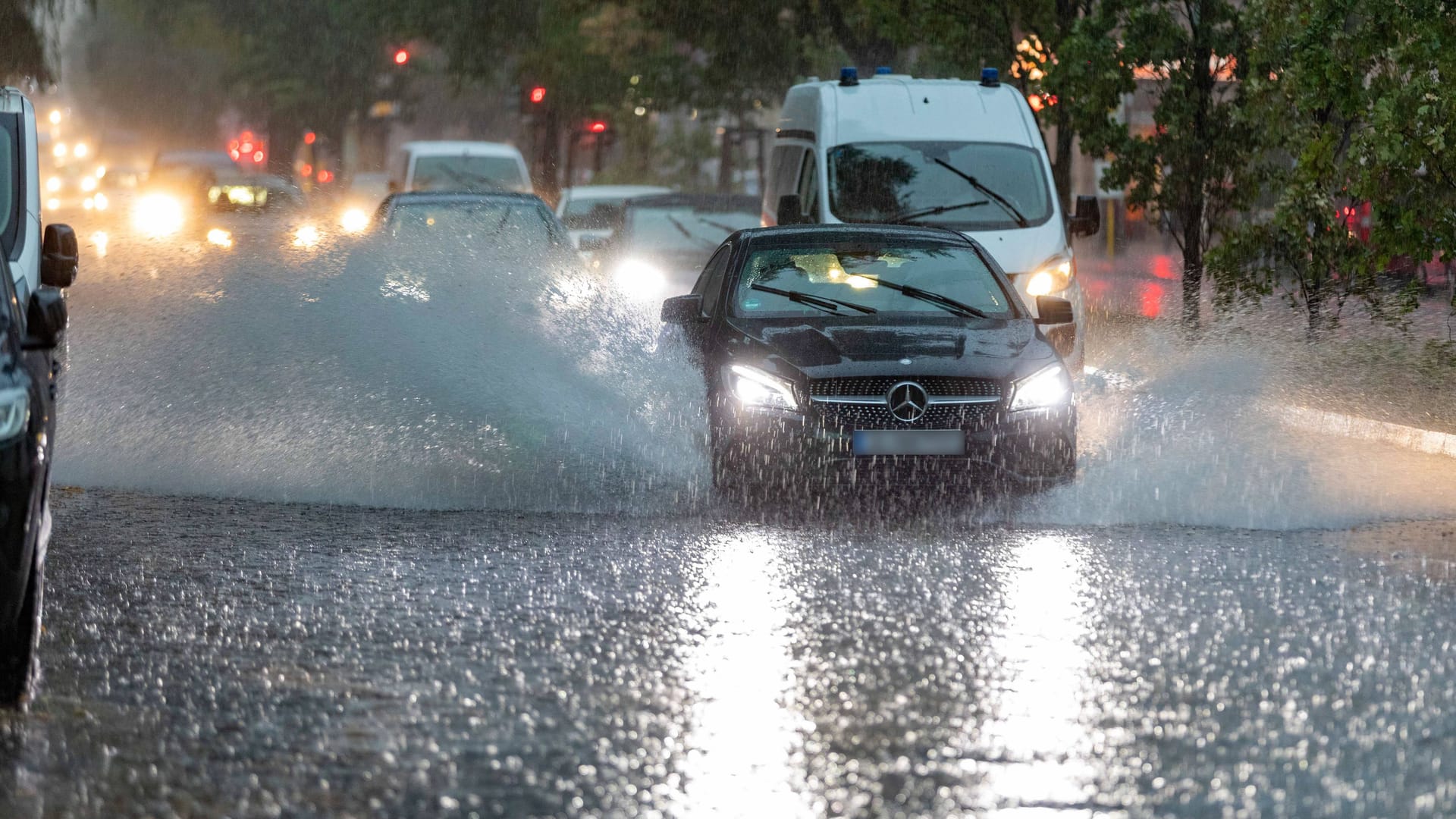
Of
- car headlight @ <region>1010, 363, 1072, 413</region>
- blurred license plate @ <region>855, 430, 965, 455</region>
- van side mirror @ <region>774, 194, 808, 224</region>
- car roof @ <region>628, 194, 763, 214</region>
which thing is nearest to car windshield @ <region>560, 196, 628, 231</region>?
car roof @ <region>628, 194, 763, 214</region>

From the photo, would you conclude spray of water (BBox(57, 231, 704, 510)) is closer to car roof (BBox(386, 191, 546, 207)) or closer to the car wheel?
car roof (BBox(386, 191, 546, 207))

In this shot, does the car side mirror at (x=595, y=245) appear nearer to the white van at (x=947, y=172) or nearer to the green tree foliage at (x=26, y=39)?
the white van at (x=947, y=172)

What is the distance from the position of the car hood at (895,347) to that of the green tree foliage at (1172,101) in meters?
8.34

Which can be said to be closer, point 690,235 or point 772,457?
point 772,457

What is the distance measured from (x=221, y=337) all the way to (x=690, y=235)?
6.24 meters

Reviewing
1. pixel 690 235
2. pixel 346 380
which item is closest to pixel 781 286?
pixel 346 380

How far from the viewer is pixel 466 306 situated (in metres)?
13.4

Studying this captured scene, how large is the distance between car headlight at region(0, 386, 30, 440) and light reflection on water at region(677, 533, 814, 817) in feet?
6.20

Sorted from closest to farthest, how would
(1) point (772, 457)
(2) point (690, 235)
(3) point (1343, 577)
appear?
(3) point (1343, 577)
(1) point (772, 457)
(2) point (690, 235)

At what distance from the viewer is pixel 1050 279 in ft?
50.1

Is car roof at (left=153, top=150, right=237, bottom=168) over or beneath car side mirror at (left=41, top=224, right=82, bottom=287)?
beneath

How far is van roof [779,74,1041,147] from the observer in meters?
16.3

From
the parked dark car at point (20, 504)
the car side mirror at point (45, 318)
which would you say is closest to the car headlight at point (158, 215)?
the car side mirror at point (45, 318)

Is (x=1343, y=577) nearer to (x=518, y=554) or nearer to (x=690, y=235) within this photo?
(x=518, y=554)
